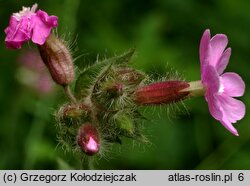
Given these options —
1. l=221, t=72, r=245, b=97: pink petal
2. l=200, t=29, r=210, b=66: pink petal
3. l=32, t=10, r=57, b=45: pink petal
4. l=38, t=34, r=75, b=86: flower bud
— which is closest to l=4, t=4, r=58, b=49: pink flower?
l=32, t=10, r=57, b=45: pink petal

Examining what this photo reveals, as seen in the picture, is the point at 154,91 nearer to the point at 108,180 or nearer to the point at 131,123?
the point at 131,123

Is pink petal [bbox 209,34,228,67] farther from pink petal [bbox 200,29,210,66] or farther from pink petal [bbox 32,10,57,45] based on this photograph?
pink petal [bbox 32,10,57,45]

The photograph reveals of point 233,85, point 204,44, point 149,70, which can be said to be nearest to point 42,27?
point 204,44

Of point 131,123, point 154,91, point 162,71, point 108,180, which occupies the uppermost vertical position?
point 162,71

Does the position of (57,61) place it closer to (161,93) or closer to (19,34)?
(19,34)

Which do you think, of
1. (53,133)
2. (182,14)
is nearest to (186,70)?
(182,14)

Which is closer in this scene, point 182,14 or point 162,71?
point 162,71
